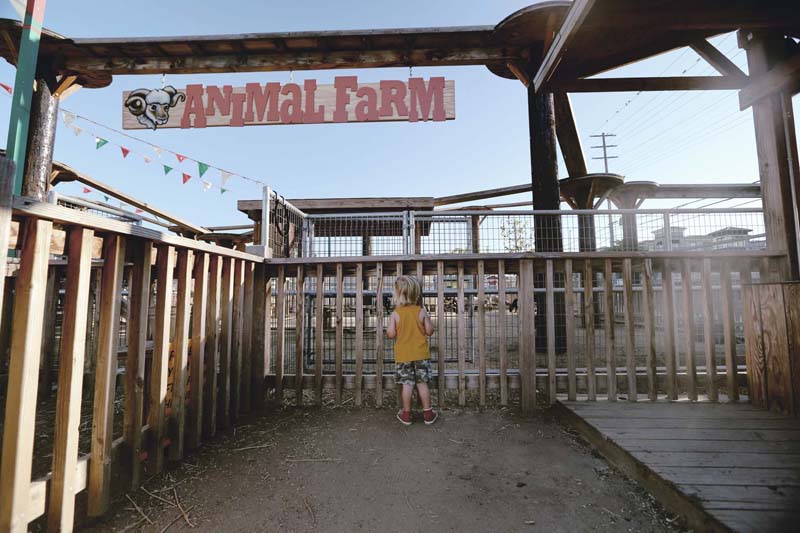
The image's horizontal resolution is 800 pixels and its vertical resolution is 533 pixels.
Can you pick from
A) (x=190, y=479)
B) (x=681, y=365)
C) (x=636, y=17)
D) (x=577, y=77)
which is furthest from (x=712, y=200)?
(x=190, y=479)

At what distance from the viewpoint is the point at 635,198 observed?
7.64m

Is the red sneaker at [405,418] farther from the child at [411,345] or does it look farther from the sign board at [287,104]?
the sign board at [287,104]

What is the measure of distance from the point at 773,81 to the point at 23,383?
572 centimetres

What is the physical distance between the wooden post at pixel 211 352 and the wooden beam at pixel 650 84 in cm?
354

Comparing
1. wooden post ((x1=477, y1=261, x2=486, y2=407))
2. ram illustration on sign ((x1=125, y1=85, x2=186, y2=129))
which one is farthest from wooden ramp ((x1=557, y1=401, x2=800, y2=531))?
ram illustration on sign ((x1=125, y1=85, x2=186, y2=129))

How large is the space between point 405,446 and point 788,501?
2026 mm

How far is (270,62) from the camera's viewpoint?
18.6 feet

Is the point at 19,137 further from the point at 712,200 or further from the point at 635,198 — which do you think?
the point at 712,200

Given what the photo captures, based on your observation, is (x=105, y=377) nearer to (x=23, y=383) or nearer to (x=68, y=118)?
(x=23, y=383)

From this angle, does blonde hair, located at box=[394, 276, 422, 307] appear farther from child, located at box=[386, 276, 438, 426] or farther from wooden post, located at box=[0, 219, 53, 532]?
wooden post, located at box=[0, 219, 53, 532]

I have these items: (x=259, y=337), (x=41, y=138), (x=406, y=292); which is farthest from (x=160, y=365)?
(x=41, y=138)

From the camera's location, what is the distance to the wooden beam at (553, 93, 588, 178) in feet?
23.7

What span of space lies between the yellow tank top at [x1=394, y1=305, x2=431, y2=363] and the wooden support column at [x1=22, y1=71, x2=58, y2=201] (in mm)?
6018

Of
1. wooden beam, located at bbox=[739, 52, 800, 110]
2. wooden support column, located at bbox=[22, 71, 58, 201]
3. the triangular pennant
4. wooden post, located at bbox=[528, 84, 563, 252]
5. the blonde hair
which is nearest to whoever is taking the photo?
wooden beam, located at bbox=[739, 52, 800, 110]
